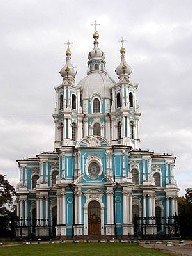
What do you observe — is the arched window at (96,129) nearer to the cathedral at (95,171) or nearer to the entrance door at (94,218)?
the cathedral at (95,171)

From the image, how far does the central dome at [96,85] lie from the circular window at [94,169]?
10.8 meters

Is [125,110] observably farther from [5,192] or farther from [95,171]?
[5,192]

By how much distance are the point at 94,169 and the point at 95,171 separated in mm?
259

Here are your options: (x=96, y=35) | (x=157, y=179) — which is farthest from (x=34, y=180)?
(x=96, y=35)

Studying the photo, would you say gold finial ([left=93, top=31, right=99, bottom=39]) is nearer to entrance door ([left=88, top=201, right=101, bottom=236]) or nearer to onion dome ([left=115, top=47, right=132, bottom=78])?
onion dome ([left=115, top=47, right=132, bottom=78])

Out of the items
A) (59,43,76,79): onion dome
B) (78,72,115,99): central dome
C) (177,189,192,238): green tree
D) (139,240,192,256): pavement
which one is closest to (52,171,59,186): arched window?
(78,72,115,99): central dome

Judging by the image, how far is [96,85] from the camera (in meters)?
62.4

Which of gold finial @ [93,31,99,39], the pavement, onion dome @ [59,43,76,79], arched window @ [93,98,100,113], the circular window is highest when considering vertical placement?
gold finial @ [93,31,99,39]

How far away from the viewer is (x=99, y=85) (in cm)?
6247

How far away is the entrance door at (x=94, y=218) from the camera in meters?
52.4

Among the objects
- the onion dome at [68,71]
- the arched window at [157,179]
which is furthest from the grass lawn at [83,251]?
the onion dome at [68,71]

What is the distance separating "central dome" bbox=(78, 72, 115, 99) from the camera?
61844mm

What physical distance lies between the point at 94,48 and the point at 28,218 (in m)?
24.7

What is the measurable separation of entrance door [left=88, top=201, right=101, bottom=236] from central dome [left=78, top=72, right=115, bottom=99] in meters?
15.1
